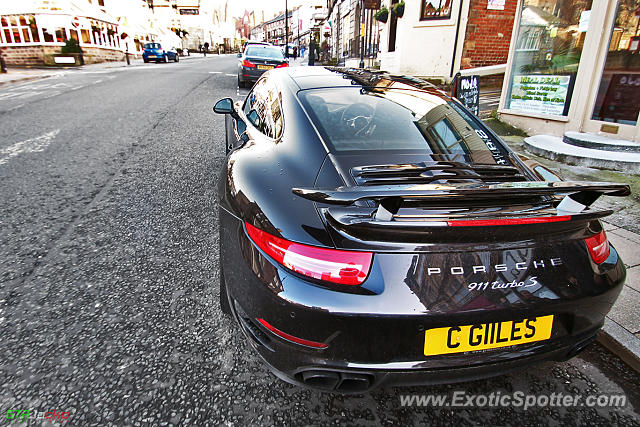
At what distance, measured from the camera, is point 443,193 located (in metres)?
1.41

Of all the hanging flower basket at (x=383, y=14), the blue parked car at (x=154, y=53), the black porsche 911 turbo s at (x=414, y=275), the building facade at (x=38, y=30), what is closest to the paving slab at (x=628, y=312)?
the black porsche 911 turbo s at (x=414, y=275)

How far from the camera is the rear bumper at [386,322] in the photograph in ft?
4.45

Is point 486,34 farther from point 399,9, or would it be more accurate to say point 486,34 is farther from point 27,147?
point 27,147

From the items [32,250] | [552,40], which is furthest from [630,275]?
[552,40]

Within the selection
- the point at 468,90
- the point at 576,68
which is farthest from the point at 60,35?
the point at 576,68

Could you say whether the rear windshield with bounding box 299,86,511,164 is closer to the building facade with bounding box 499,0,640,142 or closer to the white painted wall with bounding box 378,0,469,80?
the building facade with bounding box 499,0,640,142

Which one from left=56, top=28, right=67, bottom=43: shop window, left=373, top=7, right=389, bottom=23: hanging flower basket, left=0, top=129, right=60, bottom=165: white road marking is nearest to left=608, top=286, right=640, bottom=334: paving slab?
left=0, top=129, right=60, bottom=165: white road marking

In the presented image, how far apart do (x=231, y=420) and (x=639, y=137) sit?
21.1 feet

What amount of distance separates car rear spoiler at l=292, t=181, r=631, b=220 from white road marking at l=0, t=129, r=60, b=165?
17.9ft

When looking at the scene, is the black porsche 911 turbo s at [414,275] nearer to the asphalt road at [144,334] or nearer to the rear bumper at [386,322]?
the rear bumper at [386,322]

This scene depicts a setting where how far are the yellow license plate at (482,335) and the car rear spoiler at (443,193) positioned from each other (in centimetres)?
46

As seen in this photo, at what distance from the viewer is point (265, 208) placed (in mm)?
1622

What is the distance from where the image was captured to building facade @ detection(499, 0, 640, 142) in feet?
18.1

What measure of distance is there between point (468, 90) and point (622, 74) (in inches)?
88.6
